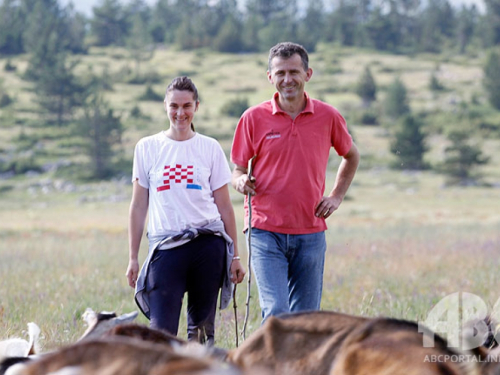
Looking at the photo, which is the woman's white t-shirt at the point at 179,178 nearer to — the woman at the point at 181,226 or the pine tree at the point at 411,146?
the woman at the point at 181,226

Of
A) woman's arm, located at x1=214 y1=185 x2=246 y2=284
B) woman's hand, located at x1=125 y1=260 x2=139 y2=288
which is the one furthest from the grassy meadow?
woman's arm, located at x1=214 y1=185 x2=246 y2=284

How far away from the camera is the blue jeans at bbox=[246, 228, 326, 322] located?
528 centimetres

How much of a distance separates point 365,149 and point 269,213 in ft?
181

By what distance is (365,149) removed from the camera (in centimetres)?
5969

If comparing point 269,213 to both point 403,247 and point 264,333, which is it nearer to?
point 264,333

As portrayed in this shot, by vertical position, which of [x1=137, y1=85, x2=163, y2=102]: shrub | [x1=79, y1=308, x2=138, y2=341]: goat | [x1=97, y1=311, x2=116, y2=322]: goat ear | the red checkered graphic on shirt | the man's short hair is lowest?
[x1=137, y1=85, x2=163, y2=102]: shrub

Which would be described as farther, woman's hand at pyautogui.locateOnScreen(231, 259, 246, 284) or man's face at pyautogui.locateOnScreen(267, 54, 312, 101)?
woman's hand at pyautogui.locateOnScreen(231, 259, 246, 284)

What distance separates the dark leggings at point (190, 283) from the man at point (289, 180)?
0.31 meters

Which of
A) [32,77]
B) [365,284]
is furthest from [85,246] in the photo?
[32,77]

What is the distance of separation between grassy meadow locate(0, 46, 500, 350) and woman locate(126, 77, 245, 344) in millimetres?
833

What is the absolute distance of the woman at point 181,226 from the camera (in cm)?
541

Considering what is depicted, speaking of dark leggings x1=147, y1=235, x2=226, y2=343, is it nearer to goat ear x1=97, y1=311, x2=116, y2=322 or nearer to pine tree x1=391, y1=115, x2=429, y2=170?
goat ear x1=97, y1=311, x2=116, y2=322

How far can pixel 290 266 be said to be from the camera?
555 cm

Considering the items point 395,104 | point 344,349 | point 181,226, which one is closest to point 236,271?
point 181,226
